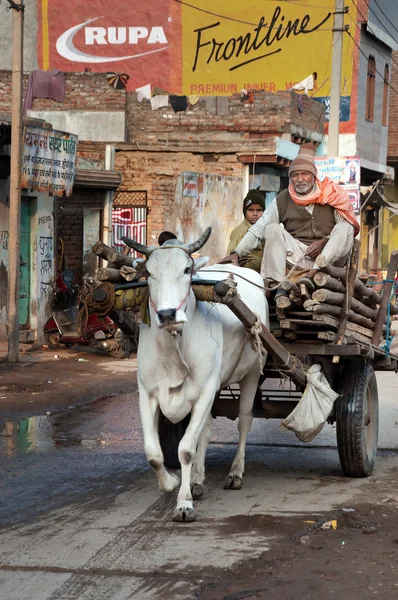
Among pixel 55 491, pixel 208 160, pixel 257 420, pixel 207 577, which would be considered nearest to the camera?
pixel 207 577

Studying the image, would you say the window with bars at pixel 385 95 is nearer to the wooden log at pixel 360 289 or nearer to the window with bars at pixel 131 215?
the window with bars at pixel 131 215

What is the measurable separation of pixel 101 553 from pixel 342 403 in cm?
270

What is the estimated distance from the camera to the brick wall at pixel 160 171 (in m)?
21.9

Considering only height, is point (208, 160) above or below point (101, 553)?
above

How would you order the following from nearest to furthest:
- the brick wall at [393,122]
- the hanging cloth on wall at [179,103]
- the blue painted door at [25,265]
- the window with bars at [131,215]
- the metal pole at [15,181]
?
1. the metal pole at [15,181]
2. the blue painted door at [25,265]
3. the window with bars at [131,215]
4. the hanging cloth on wall at [179,103]
5. the brick wall at [393,122]

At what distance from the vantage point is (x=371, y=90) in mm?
33375

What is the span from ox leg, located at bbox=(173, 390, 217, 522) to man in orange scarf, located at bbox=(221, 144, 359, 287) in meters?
1.53

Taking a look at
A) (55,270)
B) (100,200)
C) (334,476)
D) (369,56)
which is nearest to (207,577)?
(334,476)

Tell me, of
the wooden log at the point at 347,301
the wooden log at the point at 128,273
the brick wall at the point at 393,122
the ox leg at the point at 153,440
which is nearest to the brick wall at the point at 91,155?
the wooden log at the point at 347,301

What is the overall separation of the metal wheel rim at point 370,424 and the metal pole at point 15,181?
7.69m

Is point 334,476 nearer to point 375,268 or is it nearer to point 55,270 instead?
point 55,270

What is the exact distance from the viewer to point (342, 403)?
786 cm

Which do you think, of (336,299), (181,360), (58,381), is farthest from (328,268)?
(58,381)

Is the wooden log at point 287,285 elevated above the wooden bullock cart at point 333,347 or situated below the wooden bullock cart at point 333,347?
above
